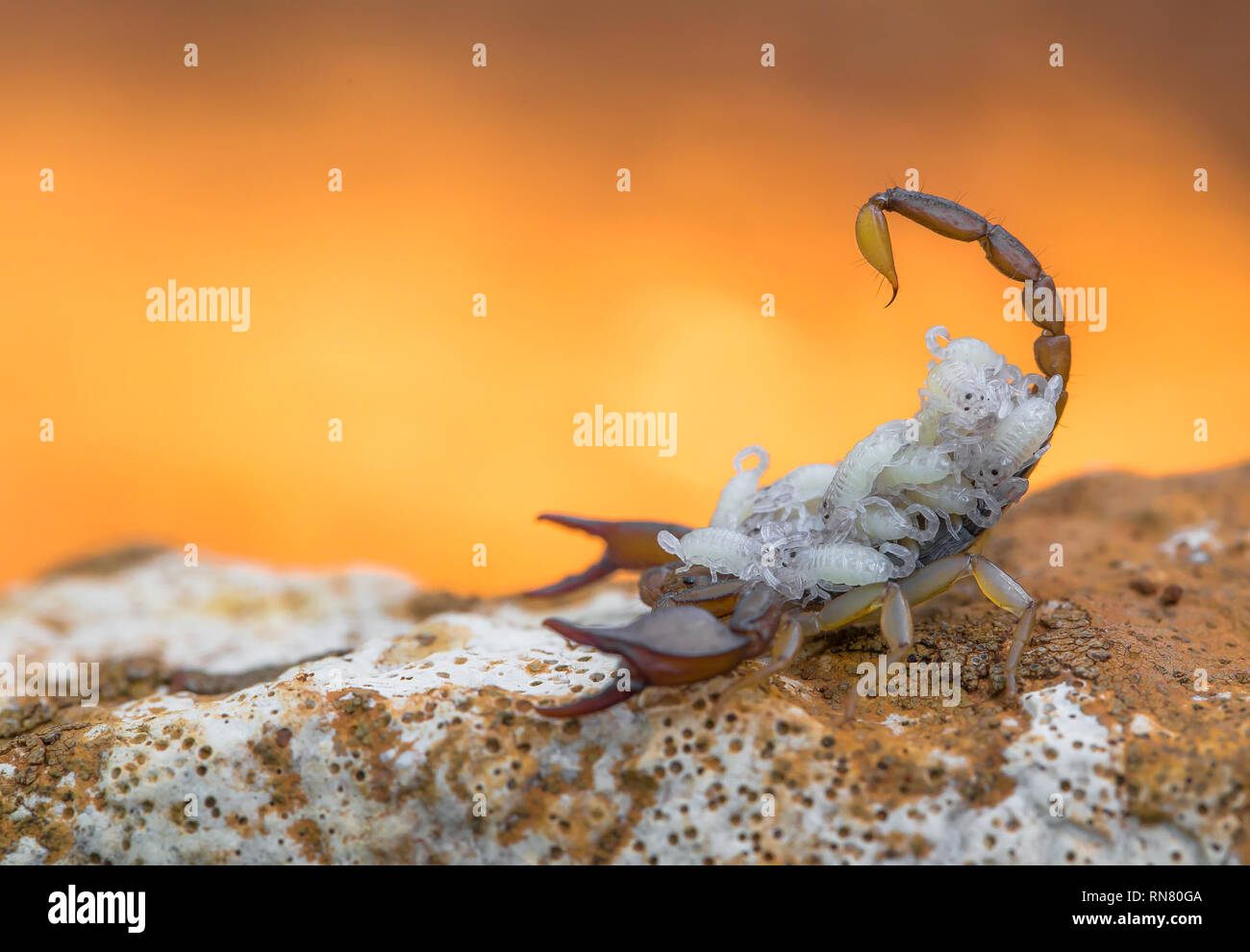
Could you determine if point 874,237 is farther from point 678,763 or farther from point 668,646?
point 678,763

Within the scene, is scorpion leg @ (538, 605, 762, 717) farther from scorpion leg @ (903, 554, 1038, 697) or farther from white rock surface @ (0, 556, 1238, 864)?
scorpion leg @ (903, 554, 1038, 697)

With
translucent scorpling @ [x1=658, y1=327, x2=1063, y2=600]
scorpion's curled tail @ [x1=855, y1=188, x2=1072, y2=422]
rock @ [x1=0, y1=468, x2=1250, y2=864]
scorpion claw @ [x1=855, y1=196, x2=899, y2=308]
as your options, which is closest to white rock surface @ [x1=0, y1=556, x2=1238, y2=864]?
rock @ [x1=0, y1=468, x2=1250, y2=864]

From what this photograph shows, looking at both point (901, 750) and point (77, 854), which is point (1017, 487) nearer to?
point (901, 750)

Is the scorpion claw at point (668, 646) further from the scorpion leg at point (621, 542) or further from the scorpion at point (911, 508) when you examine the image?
the scorpion leg at point (621, 542)

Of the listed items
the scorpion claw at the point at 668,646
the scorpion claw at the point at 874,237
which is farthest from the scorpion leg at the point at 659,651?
the scorpion claw at the point at 874,237

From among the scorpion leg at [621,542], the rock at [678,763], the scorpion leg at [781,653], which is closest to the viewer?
the rock at [678,763]

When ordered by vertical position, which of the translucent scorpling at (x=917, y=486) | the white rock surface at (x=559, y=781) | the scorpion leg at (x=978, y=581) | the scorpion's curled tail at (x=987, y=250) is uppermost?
the scorpion's curled tail at (x=987, y=250)

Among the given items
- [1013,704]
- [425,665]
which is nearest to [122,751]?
[425,665]

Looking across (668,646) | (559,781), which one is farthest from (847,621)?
(559,781)

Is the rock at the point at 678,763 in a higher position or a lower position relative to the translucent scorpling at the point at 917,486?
lower
